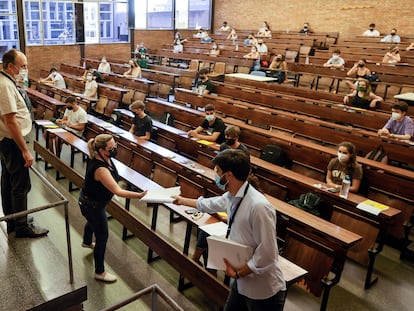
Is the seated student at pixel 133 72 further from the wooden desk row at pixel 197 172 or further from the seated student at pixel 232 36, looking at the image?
the seated student at pixel 232 36

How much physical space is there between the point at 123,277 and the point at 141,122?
8.56 ft

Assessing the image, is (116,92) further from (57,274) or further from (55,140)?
(57,274)

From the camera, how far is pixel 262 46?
1148 centimetres

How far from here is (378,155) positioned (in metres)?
4.70

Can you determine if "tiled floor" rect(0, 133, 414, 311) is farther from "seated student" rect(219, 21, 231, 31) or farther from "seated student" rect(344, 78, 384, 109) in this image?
"seated student" rect(219, 21, 231, 31)

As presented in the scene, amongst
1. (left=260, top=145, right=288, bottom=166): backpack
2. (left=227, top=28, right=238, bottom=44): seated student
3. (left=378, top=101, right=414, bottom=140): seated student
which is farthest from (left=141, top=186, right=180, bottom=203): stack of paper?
(left=227, top=28, right=238, bottom=44): seated student

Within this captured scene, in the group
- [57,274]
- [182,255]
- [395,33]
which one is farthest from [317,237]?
[395,33]

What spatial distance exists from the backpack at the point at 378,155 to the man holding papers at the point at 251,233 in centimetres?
319

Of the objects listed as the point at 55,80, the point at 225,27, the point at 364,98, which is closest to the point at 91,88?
the point at 55,80

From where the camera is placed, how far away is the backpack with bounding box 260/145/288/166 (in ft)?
16.1

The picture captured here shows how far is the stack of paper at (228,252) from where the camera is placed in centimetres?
195

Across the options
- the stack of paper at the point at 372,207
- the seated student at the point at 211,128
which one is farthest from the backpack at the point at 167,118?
the stack of paper at the point at 372,207

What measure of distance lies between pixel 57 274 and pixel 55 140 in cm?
359

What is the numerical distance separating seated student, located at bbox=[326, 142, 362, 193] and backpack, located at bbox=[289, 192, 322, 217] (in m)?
0.31
